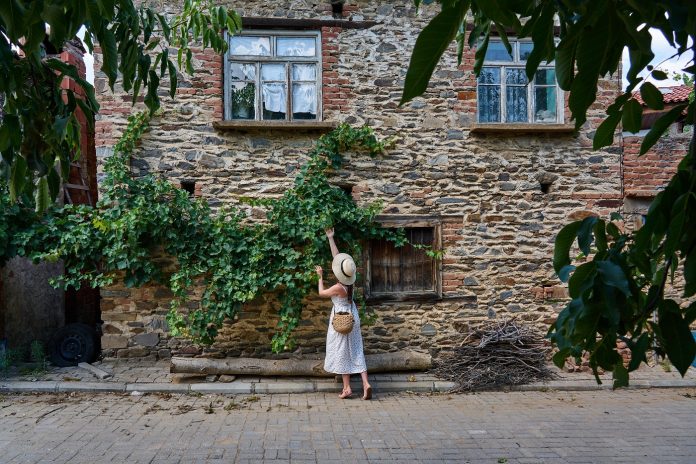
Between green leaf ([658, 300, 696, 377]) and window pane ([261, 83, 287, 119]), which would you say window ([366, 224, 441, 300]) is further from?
green leaf ([658, 300, 696, 377])

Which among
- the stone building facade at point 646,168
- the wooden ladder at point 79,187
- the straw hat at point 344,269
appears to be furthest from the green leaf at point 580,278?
the wooden ladder at point 79,187

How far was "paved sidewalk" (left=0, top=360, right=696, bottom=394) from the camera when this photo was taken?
265 inches

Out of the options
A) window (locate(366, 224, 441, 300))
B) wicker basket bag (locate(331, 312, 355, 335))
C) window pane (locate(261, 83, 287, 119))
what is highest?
window pane (locate(261, 83, 287, 119))

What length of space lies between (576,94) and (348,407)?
17.1ft

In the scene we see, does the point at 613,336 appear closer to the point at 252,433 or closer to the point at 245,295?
the point at 252,433

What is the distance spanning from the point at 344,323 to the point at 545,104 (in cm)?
434

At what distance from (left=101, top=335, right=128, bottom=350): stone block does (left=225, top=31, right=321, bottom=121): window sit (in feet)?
10.8

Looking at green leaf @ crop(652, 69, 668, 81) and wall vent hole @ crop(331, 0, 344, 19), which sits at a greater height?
wall vent hole @ crop(331, 0, 344, 19)

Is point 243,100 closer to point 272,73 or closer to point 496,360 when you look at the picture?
point 272,73

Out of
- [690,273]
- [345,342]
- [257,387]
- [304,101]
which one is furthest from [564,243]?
[304,101]

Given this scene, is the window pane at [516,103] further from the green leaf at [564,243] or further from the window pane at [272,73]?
the green leaf at [564,243]

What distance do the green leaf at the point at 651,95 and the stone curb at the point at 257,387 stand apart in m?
5.46

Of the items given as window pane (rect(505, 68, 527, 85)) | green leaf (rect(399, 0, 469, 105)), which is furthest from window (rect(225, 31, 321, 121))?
green leaf (rect(399, 0, 469, 105))

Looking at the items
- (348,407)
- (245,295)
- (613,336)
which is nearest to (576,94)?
(613,336)
